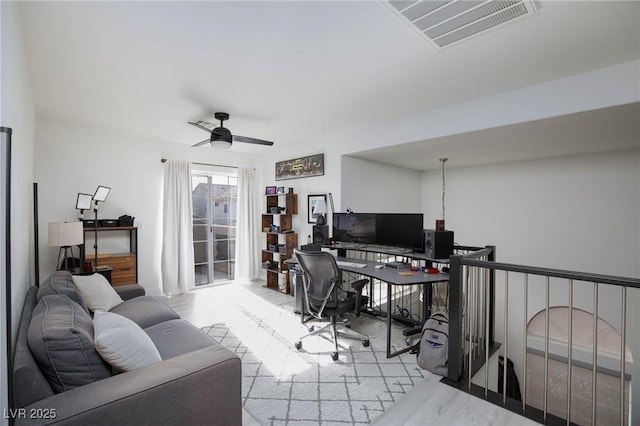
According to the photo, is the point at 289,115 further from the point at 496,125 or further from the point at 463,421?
the point at 463,421

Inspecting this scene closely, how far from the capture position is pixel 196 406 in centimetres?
142

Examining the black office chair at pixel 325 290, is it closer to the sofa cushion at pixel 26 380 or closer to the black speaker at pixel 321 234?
the black speaker at pixel 321 234

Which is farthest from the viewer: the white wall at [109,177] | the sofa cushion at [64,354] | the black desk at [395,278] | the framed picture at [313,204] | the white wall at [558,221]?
the framed picture at [313,204]

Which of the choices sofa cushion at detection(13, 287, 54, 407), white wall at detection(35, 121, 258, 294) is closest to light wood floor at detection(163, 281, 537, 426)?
white wall at detection(35, 121, 258, 294)

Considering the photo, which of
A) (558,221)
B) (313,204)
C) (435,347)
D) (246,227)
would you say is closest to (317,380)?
(435,347)

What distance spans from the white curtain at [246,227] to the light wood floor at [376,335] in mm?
305

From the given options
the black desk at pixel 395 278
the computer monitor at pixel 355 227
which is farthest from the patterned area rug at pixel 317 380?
the computer monitor at pixel 355 227

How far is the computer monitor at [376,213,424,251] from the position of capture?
11.5 feet

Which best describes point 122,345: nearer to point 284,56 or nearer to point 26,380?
point 26,380

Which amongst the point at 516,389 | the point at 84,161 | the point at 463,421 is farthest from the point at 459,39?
the point at 516,389

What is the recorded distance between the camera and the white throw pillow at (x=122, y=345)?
4.69 feet

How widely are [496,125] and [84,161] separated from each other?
207 inches

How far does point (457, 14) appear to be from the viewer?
1804 mm

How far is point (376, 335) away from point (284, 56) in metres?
2.94
